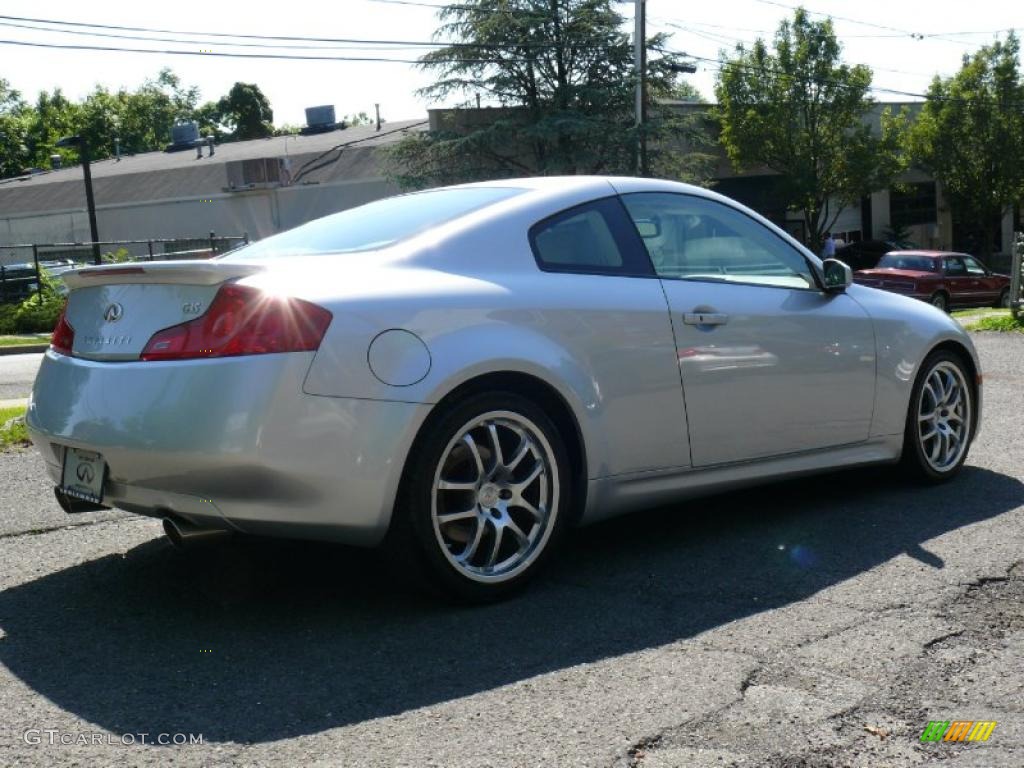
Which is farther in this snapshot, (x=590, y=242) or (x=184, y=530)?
(x=590, y=242)

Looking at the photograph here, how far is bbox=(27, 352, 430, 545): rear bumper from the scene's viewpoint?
11.9 feet

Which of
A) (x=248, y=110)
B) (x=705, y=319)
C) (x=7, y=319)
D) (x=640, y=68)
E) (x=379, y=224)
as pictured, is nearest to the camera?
(x=379, y=224)

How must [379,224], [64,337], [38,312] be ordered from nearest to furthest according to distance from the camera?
[64,337] < [379,224] < [38,312]

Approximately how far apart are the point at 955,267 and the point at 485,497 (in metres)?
25.8

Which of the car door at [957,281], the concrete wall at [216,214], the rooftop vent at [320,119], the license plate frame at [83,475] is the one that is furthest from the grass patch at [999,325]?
→ the rooftop vent at [320,119]

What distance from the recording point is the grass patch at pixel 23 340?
2298 centimetres

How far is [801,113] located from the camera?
40.8 meters

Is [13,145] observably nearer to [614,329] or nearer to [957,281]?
[957,281]

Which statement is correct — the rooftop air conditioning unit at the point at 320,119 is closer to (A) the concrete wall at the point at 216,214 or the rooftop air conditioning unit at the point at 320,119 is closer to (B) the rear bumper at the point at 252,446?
(A) the concrete wall at the point at 216,214

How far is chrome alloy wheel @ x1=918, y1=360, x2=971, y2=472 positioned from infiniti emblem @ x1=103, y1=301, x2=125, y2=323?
3675 mm

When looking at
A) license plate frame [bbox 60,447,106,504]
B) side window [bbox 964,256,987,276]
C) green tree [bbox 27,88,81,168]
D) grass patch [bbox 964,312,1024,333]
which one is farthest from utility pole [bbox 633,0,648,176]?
green tree [bbox 27,88,81,168]

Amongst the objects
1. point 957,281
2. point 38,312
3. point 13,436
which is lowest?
point 957,281

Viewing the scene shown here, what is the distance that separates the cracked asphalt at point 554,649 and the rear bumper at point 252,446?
40 cm

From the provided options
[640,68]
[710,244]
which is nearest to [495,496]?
[710,244]
